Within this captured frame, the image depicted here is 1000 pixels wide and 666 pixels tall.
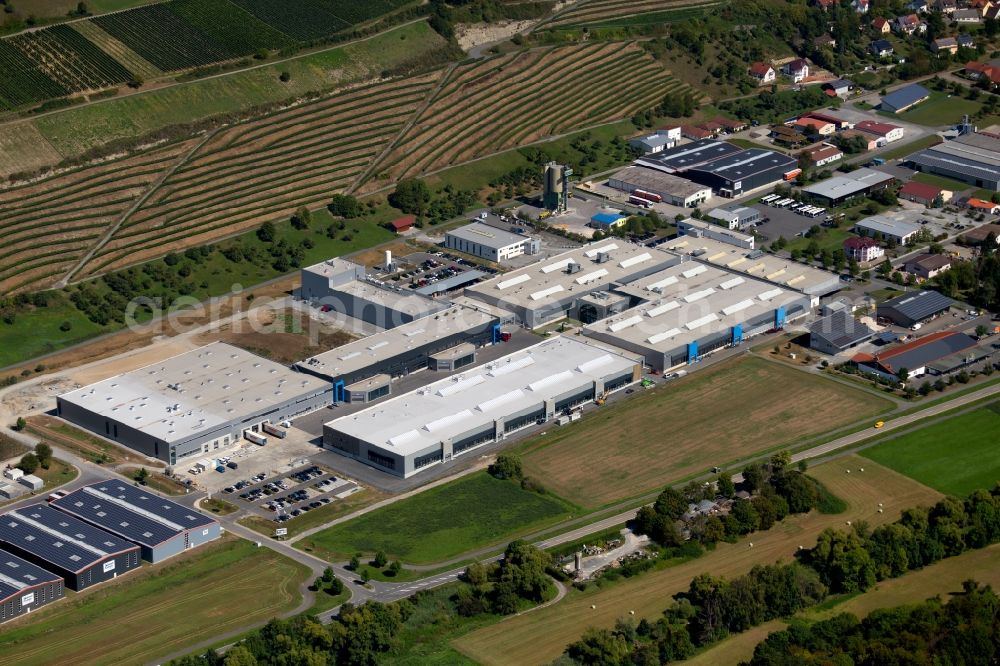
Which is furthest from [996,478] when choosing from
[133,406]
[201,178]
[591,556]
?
[201,178]

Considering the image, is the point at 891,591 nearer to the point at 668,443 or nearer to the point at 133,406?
the point at 668,443

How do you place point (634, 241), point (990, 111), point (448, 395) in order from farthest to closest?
point (990, 111)
point (634, 241)
point (448, 395)

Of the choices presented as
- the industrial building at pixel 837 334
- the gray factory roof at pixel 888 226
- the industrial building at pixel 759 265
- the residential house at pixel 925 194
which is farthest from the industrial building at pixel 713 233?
the residential house at pixel 925 194

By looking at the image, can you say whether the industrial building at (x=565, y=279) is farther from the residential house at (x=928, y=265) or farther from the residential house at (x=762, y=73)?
the residential house at (x=762, y=73)

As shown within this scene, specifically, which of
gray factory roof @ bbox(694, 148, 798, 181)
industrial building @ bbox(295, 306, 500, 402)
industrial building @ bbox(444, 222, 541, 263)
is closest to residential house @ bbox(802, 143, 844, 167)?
gray factory roof @ bbox(694, 148, 798, 181)

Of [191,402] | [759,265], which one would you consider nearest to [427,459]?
[191,402]

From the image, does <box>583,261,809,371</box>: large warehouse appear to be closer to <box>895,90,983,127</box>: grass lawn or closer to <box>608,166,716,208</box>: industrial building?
<box>608,166,716,208</box>: industrial building
